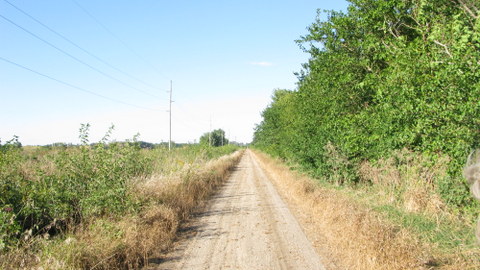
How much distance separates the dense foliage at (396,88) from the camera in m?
6.65

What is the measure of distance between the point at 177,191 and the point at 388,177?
23.9 feet

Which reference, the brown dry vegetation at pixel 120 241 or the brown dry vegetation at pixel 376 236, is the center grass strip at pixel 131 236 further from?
the brown dry vegetation at pixel 376 236

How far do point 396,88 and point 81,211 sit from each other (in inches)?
317

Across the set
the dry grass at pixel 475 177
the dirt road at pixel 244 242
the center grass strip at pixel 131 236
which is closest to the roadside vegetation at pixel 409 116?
the dry grass at pixel 475 177

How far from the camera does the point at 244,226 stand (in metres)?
8.79

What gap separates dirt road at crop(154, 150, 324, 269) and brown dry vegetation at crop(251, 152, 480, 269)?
0.44m

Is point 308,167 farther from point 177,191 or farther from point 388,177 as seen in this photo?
point 177,191

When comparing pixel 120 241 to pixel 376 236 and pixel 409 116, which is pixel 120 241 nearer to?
pixel 376 236

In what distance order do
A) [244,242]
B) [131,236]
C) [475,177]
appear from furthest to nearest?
[244,242], [131,236], [475,177]

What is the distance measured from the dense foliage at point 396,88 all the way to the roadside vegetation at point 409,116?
32mm

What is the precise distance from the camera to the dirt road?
6023mm

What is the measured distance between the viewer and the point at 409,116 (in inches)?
311

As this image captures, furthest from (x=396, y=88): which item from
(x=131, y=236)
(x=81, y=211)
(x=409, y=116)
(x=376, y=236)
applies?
(x=81, y=211)

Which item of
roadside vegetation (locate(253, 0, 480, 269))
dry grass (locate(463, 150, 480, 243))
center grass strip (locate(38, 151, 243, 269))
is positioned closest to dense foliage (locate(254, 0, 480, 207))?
roadside vegetation (locate(253, 0, 480, 269))
